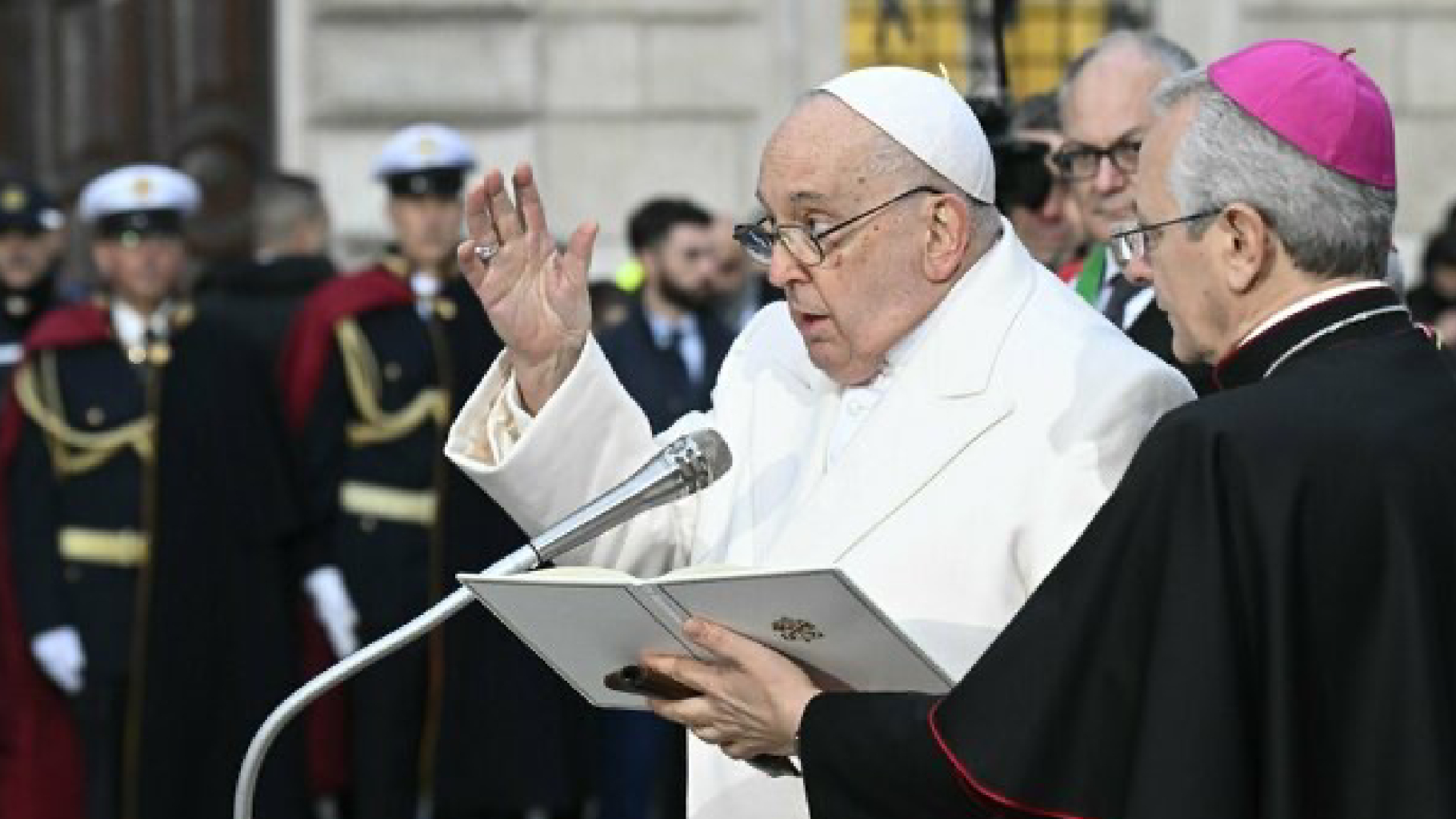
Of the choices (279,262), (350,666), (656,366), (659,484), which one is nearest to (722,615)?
(659,484)

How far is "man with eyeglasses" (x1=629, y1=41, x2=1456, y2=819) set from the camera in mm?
3322

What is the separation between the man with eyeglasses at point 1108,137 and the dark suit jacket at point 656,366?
3.85 m

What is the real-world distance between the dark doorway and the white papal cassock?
8038 mm

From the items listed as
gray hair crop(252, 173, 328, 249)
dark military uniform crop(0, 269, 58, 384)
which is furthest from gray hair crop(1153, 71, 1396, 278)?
gray hair crop(252, 173, 328, 249)

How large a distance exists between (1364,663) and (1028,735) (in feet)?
1.15

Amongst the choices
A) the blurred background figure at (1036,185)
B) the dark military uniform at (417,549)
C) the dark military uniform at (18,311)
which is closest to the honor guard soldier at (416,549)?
the dark military uniform at (417,549)

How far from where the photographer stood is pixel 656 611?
3777 millimetres

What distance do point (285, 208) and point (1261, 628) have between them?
7.07 m

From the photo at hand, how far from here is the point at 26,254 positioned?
9.85 m

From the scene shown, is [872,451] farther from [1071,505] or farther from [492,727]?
[492,727]

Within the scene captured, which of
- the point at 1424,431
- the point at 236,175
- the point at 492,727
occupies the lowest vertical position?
the point at 492,727

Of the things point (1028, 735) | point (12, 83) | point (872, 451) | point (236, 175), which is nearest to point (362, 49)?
point (236, 175)

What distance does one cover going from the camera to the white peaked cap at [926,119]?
13.8 feet

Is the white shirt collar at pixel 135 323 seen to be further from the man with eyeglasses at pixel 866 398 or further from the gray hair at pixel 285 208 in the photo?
the man with eyeglasses at pixel 866 398
